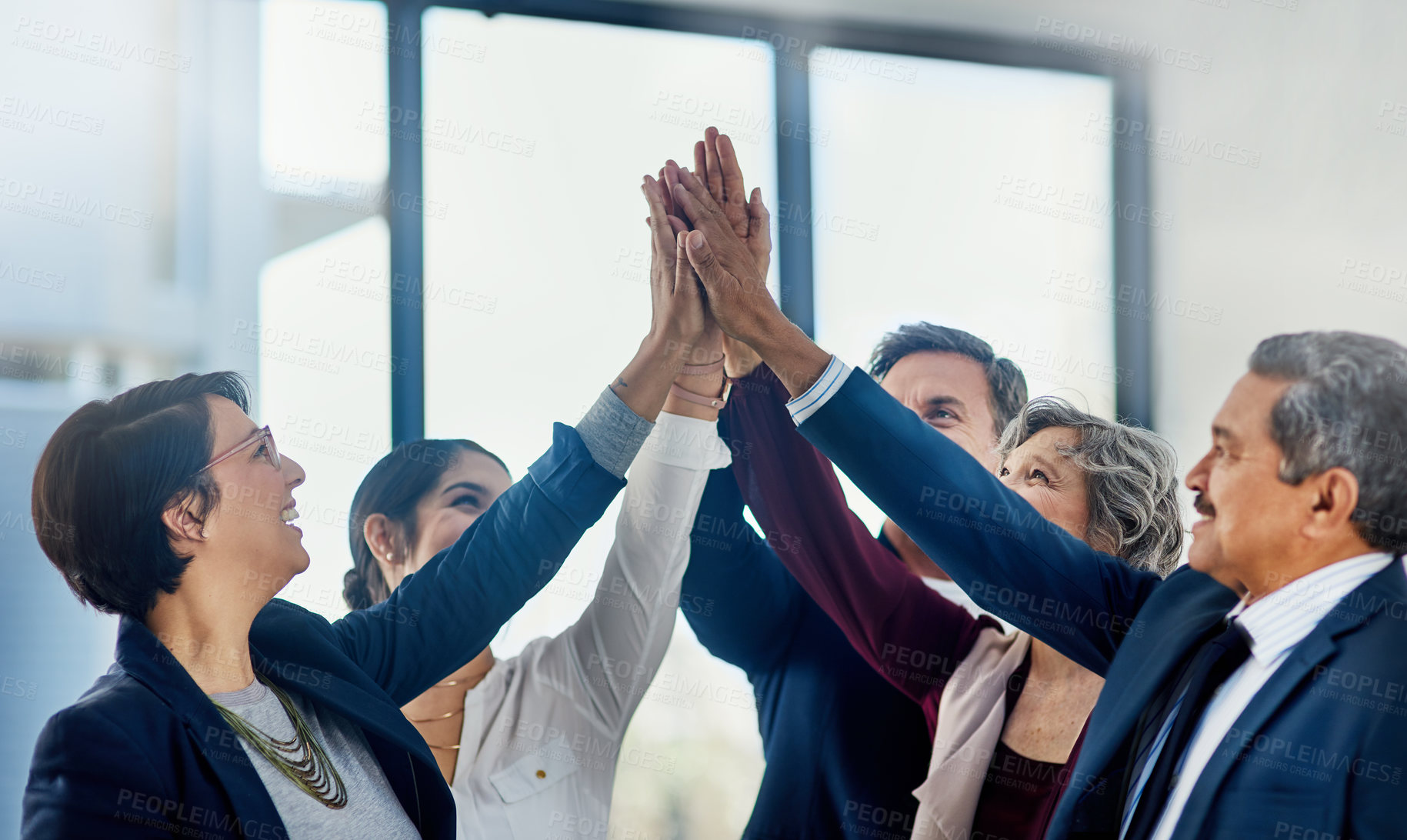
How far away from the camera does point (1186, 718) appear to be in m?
1.46

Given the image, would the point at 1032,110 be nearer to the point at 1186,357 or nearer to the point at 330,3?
the point at 1186,357

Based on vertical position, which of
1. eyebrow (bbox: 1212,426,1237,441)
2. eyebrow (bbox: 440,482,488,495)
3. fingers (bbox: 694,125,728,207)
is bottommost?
eyebrow (bbox: 440,482,488,495)

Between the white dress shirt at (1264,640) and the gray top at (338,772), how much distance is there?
3.75 feet

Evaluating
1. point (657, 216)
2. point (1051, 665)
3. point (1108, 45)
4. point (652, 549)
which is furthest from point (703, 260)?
point (1108, 45)

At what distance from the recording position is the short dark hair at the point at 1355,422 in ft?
4.64

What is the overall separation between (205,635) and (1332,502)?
1660 millimetres

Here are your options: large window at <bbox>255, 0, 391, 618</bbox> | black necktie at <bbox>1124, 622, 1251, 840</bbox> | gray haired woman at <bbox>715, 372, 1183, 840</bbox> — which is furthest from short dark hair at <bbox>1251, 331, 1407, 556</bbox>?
large window at <bbox>255, 0, 391, 618</bbox>

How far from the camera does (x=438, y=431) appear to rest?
2.70m

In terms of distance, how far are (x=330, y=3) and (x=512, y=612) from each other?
6.14 ft

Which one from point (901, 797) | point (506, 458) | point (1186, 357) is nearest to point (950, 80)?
point (1186, 357)

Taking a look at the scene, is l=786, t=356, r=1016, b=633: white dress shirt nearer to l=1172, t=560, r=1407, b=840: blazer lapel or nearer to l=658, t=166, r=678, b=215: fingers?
l=658, t=166, r=678, b=215: fingers

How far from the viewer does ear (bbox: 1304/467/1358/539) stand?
1.45 meters

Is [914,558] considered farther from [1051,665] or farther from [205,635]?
[205,635]

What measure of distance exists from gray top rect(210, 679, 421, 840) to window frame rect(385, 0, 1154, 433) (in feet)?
3.95
